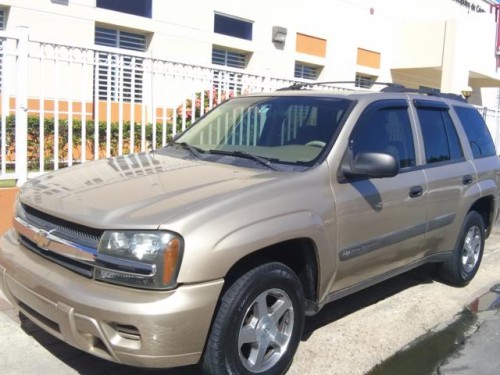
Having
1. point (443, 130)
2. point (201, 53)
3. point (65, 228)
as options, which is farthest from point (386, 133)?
point (201, 53)

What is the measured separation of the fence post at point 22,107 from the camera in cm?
571

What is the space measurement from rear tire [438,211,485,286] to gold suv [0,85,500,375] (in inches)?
11.9

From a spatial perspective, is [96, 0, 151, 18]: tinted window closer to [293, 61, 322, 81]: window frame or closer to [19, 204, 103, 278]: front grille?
[293, 61, 322, 81]: window frame

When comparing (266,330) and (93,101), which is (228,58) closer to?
(93,101)

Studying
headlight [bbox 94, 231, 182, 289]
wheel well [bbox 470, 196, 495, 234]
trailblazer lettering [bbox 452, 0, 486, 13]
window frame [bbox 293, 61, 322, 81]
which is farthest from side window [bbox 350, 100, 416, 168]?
trailblazer lettering [bbox 452, 0, 486, 13]

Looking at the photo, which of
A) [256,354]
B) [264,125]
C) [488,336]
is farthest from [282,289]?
[488,336]

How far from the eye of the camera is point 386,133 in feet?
14.1

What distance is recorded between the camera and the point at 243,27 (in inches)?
603

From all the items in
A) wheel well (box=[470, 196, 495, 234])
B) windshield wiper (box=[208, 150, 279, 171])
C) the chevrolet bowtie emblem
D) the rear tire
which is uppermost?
windshield wiper (box=[208, 150, 279, 171])

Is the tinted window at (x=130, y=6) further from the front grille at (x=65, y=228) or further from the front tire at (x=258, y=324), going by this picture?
the front tire at (x=258, y=324)

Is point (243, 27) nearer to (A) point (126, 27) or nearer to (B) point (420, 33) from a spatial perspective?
(A) point (126, 27)

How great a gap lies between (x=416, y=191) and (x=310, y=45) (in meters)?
13.8

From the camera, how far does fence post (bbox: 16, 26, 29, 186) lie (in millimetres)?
5715

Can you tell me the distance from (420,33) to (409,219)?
18.4 m
